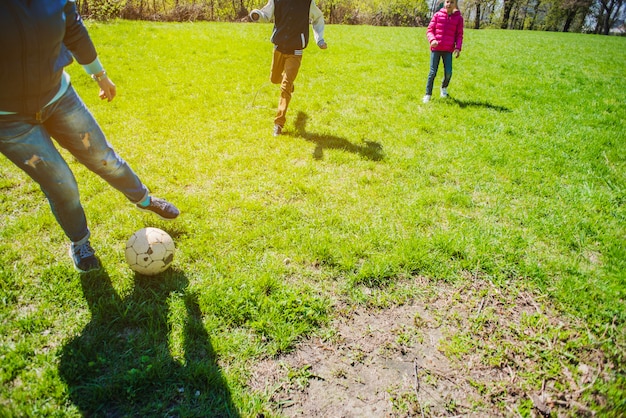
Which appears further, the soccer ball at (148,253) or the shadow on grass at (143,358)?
the soccer ball at (148,253)

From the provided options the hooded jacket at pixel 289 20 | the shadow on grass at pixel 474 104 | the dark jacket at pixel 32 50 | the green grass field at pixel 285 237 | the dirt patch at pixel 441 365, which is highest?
the hooded jacket at pixel 289 20

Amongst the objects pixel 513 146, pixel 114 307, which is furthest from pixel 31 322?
pixel 513 146

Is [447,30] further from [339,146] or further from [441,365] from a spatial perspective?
[441,365]

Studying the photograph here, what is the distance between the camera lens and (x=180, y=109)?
6777mm

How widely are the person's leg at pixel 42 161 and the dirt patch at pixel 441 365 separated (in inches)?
72.6

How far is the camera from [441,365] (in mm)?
2500

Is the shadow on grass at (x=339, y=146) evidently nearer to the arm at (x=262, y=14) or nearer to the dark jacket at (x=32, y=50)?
the arm at (x=262, y=14)

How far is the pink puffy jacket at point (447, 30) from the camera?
289 inches

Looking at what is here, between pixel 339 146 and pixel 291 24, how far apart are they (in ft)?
6.56

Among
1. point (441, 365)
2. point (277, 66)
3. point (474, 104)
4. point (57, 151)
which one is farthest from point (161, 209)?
point (474, 104)

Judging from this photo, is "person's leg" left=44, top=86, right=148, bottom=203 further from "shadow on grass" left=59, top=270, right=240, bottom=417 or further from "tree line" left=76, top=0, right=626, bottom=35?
"tree line" left=76, top=0, right=626, bottom=35

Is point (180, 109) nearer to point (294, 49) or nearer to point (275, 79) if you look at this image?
point (275, 79)

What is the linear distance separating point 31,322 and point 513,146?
260 inches

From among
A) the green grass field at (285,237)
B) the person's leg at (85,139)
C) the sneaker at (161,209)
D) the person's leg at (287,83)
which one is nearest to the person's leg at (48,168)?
the person's leg at (85,139)
